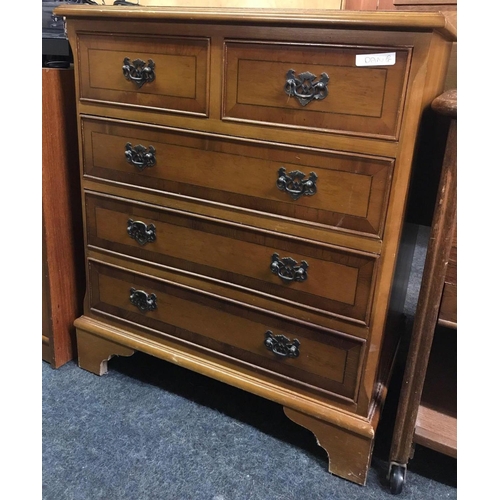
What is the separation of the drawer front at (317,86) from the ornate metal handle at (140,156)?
0.77 feet

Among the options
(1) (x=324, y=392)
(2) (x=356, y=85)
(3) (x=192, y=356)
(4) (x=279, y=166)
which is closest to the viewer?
(2) (x=356, y=85)

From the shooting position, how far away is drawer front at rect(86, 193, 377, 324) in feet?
3.42

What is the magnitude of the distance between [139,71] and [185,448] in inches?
35.0

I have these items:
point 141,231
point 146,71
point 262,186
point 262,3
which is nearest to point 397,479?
point 262,186

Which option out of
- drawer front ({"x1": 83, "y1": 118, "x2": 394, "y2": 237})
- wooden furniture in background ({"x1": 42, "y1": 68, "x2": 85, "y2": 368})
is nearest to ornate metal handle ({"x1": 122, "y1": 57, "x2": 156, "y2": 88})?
drawer front ({"x1": 83, "y1": 118, "x2": 394, "y2": 237})

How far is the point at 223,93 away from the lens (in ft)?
3.42

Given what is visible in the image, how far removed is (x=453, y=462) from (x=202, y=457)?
1.99 ft

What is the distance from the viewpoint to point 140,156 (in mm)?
1192

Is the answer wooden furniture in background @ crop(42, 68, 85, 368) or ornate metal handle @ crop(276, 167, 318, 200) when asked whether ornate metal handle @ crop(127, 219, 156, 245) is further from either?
ornate metal handle @ crop(276, 167, 318, 200)

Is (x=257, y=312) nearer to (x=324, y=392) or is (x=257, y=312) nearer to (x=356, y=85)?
(x=324, y=392)

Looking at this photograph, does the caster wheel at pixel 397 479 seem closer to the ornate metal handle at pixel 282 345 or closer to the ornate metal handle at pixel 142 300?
the ornate metal handle at pixel 282 345

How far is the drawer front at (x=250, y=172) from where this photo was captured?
974 mm

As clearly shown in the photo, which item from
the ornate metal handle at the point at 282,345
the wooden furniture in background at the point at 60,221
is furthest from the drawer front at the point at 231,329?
the wooden furniture in background at the point at 60,221

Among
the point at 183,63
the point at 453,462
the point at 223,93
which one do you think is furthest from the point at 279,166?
the point at 453,462
